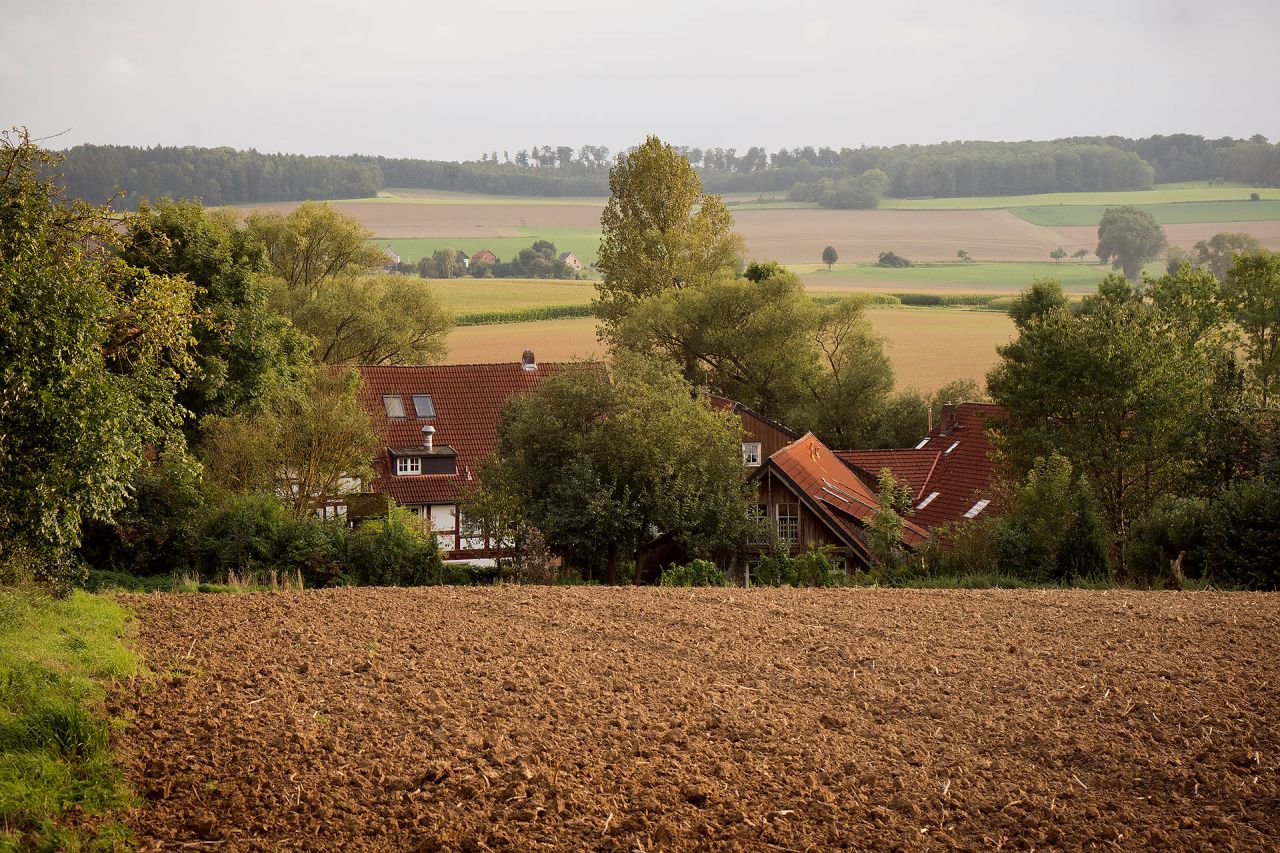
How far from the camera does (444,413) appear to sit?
157 ft

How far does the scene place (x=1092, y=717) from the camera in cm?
1077

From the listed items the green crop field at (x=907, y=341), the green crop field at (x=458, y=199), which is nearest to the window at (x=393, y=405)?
the green crop field at (x=907, y=341)

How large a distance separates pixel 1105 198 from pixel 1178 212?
19.2 m

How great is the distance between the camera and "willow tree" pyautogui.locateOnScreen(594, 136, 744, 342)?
69438 millimetres

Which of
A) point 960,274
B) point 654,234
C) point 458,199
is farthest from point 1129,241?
point 458,199

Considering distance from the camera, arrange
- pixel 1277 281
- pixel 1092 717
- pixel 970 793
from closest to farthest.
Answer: pixel 970 793 → pixel 1092 717 → pixel 1277 281

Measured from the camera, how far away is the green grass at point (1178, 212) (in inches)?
5103

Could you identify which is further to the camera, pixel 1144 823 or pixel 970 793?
pixel 970 793

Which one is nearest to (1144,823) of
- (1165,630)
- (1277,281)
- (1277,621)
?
(1165,630)

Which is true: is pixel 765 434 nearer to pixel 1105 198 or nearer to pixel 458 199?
pixel 1105 198

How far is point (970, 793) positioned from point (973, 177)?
16824 centimetres

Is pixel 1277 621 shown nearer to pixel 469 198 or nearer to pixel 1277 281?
pixel 1277 281

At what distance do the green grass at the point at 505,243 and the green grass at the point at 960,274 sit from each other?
24.4m

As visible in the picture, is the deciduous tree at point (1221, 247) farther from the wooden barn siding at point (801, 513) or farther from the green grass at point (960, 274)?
the wooden barn siding at point (801, 513)
